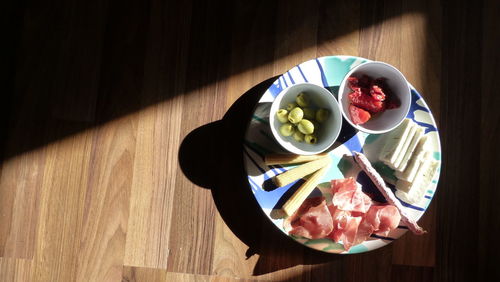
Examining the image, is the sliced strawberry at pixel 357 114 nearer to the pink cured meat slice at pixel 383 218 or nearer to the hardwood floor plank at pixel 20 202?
the pink cured meat slice at pixel 383 218

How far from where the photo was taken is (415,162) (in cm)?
85

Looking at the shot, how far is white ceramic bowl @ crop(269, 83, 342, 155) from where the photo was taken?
0.81m

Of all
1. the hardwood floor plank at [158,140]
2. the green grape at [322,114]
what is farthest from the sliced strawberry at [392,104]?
the hardwood floor plank at [158,140]

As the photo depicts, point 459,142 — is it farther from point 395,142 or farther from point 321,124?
point 321,124

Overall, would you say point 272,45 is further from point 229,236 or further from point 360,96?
point 229,236

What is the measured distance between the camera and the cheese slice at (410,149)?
2.81 ft

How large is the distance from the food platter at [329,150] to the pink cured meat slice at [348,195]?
0.03 meters

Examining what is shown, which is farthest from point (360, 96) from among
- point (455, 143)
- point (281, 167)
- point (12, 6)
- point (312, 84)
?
point (12, 6)

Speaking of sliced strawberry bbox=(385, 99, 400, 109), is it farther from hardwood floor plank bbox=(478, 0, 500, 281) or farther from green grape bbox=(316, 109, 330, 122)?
hardwood floor plank bbox=(478, 0, 500, 281)

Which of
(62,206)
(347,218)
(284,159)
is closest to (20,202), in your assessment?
(62,206)

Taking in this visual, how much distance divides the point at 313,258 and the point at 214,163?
0.97ft

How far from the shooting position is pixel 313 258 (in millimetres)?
975

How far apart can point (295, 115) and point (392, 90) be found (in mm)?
188

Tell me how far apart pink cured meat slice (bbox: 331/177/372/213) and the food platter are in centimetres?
3
